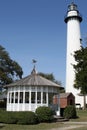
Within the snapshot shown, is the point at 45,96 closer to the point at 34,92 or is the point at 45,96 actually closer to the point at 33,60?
the point at 34,92

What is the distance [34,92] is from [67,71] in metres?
25.6

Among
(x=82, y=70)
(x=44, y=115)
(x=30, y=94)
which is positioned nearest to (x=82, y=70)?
(x=82, y=70)

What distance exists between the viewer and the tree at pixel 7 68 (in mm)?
53438

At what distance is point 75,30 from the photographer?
56219 mm

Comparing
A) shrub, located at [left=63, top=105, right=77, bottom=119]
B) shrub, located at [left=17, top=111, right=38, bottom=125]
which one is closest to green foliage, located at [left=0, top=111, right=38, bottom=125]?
shrub, located at [left=17, top=111, right=38, bottom=125]

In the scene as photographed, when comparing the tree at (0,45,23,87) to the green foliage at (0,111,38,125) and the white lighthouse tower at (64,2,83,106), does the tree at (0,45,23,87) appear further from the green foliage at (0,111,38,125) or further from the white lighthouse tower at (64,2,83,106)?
the green foliage at (0,111,38,125)

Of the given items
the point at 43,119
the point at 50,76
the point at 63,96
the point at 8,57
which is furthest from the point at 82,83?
the point at 50,76

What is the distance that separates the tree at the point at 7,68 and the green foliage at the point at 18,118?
26.3 m

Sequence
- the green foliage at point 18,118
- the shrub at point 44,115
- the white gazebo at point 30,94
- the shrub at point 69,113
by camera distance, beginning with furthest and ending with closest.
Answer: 1. the shrub at point 69,113
2. the white gazebo at point 30,94
3. the shrub at point 44,115
4. the green foliage at point 18,118

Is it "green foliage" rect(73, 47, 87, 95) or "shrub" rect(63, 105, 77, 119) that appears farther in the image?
"shrub" rect(63, 105, 77, 119)

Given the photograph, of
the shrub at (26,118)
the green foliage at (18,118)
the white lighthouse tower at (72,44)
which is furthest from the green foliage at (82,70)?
the white lighthouse tower at (72,44)

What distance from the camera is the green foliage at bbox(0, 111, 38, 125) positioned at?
84.3 ft

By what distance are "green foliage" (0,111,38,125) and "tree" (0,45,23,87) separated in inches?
1036

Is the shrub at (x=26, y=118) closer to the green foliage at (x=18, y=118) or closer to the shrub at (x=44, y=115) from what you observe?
the green foliage at (x=18, y=118)
